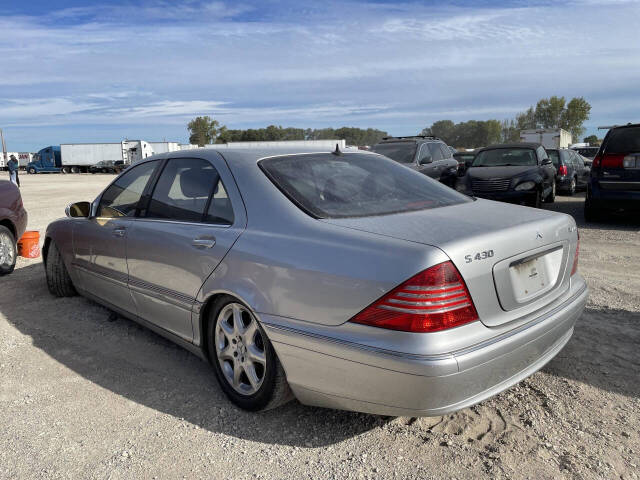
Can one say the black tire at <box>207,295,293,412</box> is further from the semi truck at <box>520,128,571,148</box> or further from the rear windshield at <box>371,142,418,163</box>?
the semi truck at <box>520,128,571,148</box>

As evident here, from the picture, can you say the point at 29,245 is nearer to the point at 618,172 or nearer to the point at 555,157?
the point at 618,172

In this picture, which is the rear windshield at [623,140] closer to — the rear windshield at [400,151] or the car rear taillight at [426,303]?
the rear windshield at [400,151]

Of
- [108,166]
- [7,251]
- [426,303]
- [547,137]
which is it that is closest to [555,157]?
[7,251]

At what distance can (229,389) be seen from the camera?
312 centimetres

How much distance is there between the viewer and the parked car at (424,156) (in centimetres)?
1231

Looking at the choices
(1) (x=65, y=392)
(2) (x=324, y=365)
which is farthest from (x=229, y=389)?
(1) (x=65, y=392)

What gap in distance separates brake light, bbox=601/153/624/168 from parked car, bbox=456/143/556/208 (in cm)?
177

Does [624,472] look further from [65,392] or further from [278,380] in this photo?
[65,392]

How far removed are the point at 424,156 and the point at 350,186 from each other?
32.4ft

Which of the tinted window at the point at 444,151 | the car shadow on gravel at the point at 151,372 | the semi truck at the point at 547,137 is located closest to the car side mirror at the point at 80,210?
the car shadow on gravel at the point at 151,372

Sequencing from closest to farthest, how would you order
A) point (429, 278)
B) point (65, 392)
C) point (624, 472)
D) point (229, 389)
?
1. point (429, 278)
2. point (624, 472)
3. point (229, 389)
4. point (65, 392)

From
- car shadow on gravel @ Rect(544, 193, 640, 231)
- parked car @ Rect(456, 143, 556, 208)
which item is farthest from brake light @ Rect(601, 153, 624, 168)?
parked car @ Rect(456, 143, 556, 208)

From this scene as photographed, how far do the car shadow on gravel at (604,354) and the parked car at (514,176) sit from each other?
6.88 metres

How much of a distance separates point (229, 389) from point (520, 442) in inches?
64.1
